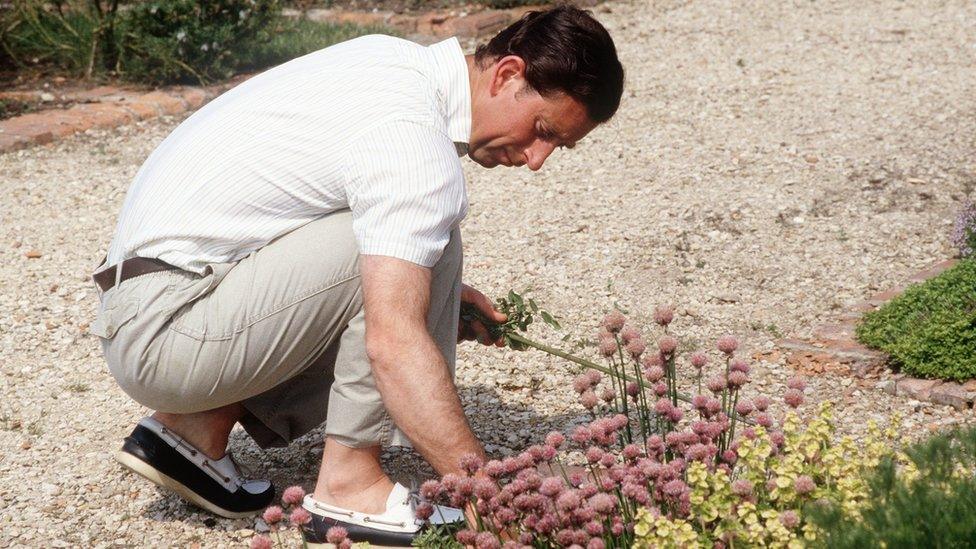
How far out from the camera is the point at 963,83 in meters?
6.28

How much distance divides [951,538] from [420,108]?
131 centimetres

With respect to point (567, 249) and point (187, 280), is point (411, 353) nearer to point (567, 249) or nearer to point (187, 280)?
point (187, 280)

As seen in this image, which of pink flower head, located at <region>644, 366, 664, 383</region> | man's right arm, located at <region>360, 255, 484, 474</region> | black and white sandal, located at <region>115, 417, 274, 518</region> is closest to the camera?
man's right arm, located at <region>360, 255, 484, 474</region>

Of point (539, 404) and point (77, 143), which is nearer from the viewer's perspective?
point (539, 404)

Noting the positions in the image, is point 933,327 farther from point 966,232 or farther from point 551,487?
point 551,487

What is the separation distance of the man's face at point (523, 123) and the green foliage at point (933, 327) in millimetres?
1491

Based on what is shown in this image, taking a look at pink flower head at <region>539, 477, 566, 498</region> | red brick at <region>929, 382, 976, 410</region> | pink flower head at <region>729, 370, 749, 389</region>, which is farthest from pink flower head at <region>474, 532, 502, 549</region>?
red brick at <region>929, 382, 976, 410</region>

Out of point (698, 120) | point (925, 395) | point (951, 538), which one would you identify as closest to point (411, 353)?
point (951, 538)

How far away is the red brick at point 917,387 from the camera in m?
3.35

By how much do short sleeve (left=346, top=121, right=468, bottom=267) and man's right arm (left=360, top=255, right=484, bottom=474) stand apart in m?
0.04

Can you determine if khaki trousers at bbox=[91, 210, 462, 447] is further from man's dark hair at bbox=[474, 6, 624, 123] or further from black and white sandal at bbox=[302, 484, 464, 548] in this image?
man's dark hair at bbox=[474, 6, 624, 123]

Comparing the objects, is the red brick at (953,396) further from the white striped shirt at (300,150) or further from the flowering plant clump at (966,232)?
the white striped shirt at (300,150)

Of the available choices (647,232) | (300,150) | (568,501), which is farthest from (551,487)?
(647,232)

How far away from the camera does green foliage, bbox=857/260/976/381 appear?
11.0ft
